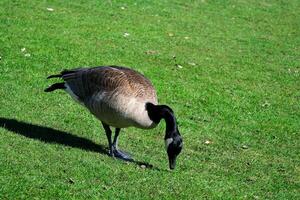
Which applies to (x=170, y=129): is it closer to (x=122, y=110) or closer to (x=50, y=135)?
(x=122, y=110)

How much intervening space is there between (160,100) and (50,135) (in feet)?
11.6

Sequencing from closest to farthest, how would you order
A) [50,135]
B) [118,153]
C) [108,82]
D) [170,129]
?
[170,129]
[108,82]
[118,153]
[50,135]

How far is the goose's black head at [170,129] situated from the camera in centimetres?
882

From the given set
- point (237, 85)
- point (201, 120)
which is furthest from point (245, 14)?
point (201, 120)

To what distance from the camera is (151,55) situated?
16.1 meters

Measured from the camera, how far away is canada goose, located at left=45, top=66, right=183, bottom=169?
29.3 feet

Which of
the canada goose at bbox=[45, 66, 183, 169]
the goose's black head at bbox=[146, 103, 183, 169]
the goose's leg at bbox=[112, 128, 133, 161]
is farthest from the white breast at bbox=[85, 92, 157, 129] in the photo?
the goose's leg at bbox=[112, 128, 133, 161]

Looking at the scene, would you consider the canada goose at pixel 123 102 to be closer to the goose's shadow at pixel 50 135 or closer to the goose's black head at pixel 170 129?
the goose's black head at pixel 170 129

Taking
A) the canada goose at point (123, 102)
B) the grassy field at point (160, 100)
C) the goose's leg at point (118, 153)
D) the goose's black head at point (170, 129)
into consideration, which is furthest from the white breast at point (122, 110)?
the grassy field at point (160, 100)

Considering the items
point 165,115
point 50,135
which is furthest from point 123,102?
point 50,135

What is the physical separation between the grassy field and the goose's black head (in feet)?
1.36

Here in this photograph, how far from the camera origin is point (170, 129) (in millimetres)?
8852

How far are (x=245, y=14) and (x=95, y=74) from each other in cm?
1448

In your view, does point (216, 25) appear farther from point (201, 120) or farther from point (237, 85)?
point (201, 120)
